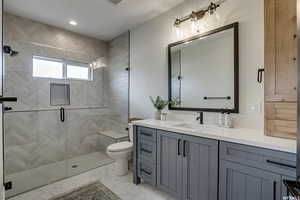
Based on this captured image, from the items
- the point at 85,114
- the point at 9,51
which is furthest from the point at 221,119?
the point at 9,51

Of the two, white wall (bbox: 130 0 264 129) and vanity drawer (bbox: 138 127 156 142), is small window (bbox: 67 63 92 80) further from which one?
vanity drawer (bbox: 138 127 156 142)

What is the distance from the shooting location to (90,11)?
2477 millimetres

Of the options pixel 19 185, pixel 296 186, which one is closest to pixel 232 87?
pixel 296 186

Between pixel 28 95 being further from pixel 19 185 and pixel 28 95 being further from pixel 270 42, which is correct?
pixel 270 42

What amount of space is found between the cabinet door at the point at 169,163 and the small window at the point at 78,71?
92.3 inches

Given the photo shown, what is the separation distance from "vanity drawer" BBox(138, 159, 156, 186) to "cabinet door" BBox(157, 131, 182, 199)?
0.08 m

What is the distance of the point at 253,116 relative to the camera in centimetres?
167

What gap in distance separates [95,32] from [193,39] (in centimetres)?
215

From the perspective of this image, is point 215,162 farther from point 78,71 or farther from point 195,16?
point 78,71

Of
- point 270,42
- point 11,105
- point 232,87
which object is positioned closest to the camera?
point 270,42

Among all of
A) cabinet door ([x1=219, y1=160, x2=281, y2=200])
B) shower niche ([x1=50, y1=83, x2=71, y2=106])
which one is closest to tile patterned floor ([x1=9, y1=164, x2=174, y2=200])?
cabinet door ([x1=219, y1=160, x2=281, y2=200])

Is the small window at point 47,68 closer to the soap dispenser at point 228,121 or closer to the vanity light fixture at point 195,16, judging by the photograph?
the vanity light fixture at point 195,16

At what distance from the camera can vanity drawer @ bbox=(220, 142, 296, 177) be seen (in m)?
1.04

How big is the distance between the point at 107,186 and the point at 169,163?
38.8 inches
